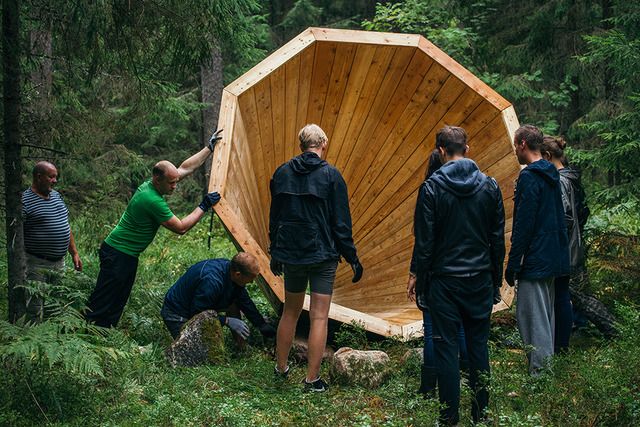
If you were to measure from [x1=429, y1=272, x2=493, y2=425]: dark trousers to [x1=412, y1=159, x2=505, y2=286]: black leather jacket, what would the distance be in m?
0.08

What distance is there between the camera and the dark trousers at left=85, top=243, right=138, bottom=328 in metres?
4.51

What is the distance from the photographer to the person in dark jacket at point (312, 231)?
3584 mm

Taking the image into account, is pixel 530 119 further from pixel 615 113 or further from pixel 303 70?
pixel 303 70

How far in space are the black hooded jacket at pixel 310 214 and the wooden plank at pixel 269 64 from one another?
1.60m

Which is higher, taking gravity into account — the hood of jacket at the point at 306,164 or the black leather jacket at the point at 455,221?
the hood of jacket at the point at 306,164

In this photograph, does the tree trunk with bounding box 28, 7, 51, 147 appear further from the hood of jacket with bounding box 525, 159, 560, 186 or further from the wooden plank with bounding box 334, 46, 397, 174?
the hood of jacket with bounding box 525, 159, 560, 186

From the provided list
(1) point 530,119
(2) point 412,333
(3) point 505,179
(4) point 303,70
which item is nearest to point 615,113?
(1) point 530,119

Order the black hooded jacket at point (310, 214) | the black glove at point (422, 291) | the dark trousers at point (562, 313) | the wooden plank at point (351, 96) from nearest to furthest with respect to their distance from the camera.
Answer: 1. the black glove at point (422, 291)
2. the black hooded jacket at point (310, 214)
3. the dark trousers at point (562, 313)
4. the wooden plank at point (351, 96)

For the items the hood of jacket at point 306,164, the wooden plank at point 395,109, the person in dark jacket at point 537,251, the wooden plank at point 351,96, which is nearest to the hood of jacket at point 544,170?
the person in dark jacket at point 537,251

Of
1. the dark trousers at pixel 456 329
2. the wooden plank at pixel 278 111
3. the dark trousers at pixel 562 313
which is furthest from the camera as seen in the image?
the wooden plank at pixel 278 111

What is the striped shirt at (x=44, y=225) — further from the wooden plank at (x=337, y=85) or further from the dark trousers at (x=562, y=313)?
the dark trousers at (x=562, y=313)

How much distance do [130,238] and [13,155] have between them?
1110 mm

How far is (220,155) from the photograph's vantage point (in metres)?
4.50

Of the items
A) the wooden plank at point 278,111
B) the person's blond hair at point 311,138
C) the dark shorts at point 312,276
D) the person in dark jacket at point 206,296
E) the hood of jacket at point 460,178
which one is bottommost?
the person in dark jacket at point 206,296
